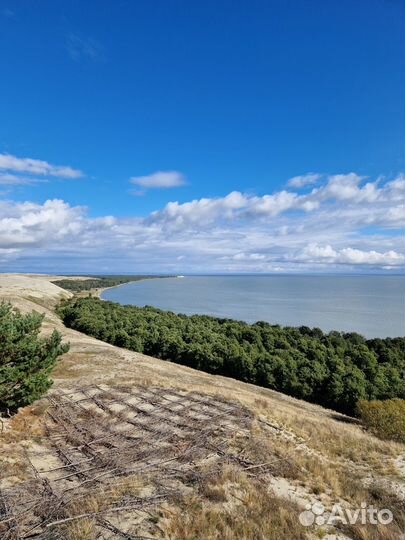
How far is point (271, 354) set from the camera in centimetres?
4541

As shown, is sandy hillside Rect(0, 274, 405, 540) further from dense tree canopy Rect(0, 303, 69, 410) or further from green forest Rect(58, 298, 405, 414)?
green forest Rect(58, 298, 405, 414)

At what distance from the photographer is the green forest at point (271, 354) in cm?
3669

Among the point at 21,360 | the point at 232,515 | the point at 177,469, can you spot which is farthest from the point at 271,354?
the point at 232,515

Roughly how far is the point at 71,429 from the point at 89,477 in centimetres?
342

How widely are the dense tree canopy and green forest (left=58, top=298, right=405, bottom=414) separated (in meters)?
30.3

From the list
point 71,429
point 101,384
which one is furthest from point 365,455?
point 101,384

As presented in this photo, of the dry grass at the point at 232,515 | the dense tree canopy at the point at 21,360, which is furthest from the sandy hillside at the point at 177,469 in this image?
the dense tree canopy at the point at 21,360

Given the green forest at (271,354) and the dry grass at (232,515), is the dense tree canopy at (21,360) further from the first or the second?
the green forest at (271,354)

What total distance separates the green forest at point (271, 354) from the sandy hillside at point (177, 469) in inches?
888

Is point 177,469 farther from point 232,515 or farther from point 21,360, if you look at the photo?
point 21,360

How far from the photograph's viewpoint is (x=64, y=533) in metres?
6.58

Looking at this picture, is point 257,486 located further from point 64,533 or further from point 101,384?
point 101,384

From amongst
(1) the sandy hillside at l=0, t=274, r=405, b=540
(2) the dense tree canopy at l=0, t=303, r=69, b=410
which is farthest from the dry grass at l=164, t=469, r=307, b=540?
(2) the dense tree canopy at l=0, t=303, r=69, b=410

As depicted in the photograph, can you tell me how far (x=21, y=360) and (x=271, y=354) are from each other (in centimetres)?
3794
